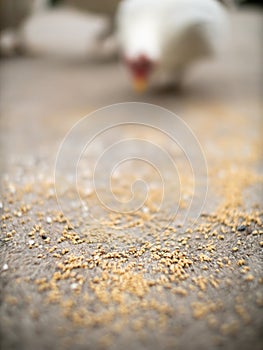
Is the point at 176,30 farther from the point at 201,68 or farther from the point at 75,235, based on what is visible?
the point at 75,235

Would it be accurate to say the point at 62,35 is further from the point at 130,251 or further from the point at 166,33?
the point at 130,251

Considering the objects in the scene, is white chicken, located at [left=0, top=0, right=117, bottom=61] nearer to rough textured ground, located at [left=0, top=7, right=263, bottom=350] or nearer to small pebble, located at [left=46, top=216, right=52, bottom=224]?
rough textured ground, located at [left=0, top=7, right=263, bottom=350]

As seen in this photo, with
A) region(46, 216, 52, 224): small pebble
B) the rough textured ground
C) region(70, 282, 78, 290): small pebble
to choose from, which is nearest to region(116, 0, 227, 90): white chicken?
the rough textured ground

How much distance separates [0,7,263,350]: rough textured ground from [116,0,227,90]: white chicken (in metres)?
0.16

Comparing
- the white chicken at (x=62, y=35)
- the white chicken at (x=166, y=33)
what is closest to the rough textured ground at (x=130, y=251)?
the white chicken at (x=166, y=33)

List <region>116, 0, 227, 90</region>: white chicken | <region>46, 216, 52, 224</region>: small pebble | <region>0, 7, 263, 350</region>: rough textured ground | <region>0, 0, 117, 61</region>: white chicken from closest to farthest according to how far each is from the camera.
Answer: <region>0, 7, 263, 350</region>: rough textured ground, <region>46, 216, 52, 224</region>: small pebble, <region>116, 0, 227, 90</region>: white chicken, <region>0, 0, 117, 61</region>: white chicken

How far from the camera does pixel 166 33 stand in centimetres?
93

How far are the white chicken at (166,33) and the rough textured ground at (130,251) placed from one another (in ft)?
0.54

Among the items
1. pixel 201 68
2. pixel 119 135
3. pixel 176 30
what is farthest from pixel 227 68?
pixel 119 135

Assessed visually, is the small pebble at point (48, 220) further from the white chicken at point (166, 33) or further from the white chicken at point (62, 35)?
the white chicken at point (62, 35)

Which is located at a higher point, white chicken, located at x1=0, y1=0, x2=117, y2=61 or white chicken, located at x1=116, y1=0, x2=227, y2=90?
white chicken, located at x1=0, y1=0, x2=117, y2=61

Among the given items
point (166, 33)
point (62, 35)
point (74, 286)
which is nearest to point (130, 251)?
point (74, 286)

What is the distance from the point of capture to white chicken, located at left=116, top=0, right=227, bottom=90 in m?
0.89

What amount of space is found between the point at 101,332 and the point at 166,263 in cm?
13
